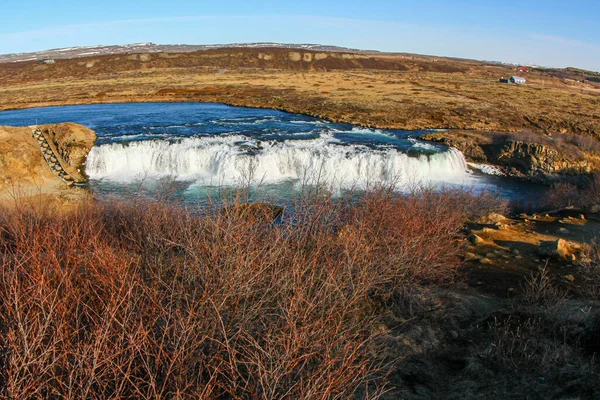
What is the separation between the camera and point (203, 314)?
4824mm

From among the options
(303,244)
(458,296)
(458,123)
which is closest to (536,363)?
(458,296)

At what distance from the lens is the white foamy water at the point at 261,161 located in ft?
76.7

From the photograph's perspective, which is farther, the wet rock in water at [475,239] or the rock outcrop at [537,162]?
the rock outcrop at [537,162]

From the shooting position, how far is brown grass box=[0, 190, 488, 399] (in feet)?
12.3

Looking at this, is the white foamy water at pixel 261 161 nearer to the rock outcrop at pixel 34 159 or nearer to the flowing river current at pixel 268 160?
the flowing river current at pixel 268 160

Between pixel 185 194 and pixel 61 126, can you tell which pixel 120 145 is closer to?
pixel 61 126

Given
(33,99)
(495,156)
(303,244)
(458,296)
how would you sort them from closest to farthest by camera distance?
(303,244) → (458,296) → (495,156) → (33,99)

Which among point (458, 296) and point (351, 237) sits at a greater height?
point (351, 237)

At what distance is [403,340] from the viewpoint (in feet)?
23.6

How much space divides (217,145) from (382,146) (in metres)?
10.2

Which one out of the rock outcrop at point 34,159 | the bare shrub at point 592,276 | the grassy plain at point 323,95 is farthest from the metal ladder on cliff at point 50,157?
the bare shrub at point 592,276

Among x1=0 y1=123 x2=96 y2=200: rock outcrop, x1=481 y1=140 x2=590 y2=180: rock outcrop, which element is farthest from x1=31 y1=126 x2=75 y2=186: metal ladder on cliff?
x1=481 y1=140 x2=590 y2=180: rock outcrop

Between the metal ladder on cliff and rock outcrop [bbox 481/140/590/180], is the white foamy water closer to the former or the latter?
the metal ladder on cliff

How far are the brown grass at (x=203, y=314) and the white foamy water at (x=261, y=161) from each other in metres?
14.3
